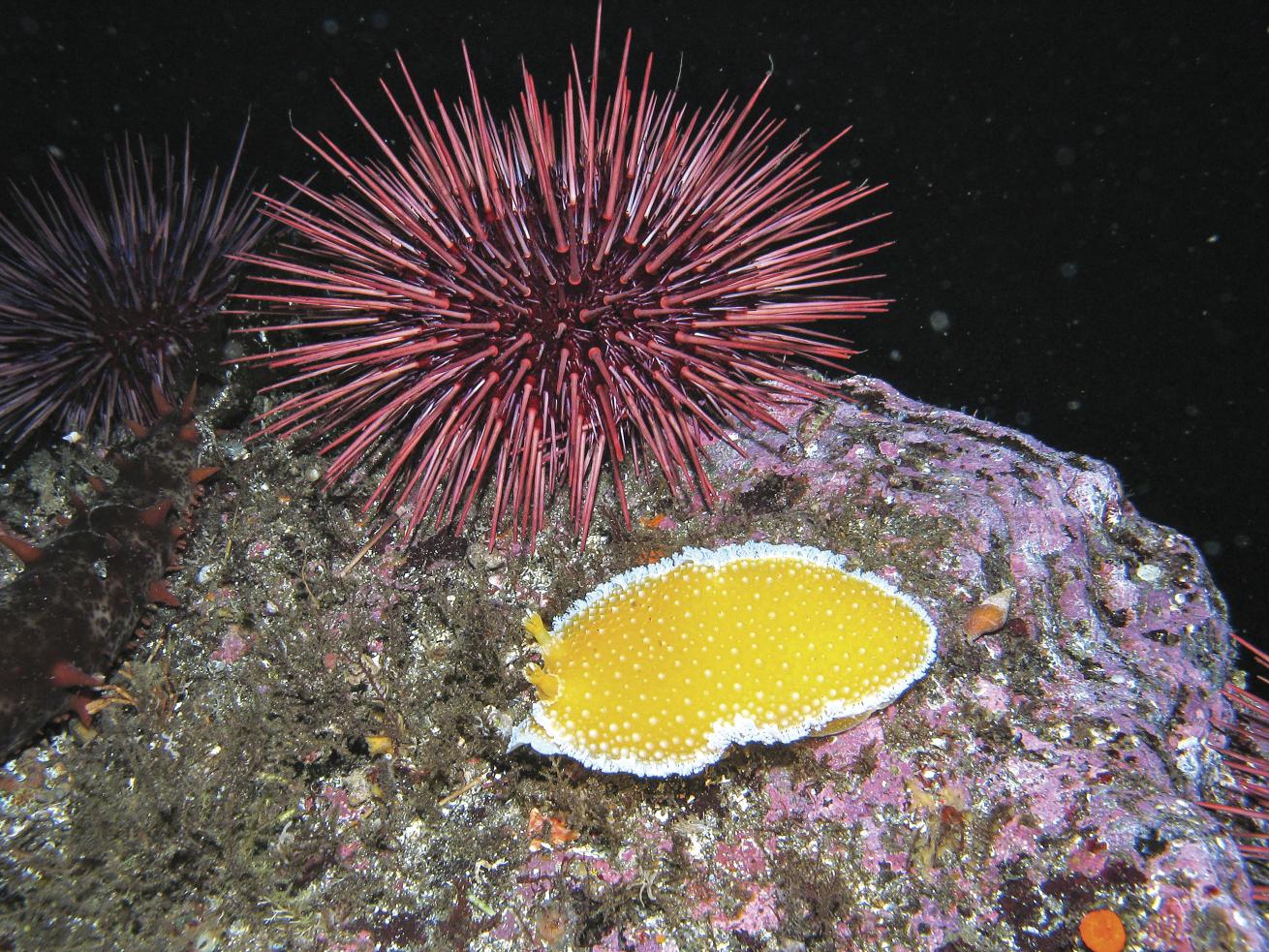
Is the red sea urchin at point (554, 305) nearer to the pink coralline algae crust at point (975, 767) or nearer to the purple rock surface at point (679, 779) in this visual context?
the purple rock surface at point (679, 779)

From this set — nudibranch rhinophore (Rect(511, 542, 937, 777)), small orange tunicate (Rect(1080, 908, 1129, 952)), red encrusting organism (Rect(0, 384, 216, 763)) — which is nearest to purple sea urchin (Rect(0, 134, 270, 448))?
red encrusting organism (Rect(0, 384, 216, 763))

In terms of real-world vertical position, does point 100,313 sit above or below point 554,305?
above

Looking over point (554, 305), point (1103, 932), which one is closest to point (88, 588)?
point (554, 305)

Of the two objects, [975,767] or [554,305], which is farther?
[554,305]

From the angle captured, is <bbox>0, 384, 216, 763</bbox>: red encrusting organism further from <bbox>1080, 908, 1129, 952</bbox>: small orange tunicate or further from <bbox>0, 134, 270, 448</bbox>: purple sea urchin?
<bbox>1080, 908, 1129, 952</bbox>: small orange tunicate

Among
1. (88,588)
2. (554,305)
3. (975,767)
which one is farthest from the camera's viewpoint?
(88,588)

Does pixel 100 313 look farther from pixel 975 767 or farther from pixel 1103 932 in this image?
pixel 1103 932
